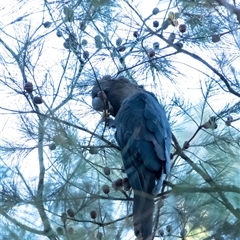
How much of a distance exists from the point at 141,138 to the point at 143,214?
0.44 metres

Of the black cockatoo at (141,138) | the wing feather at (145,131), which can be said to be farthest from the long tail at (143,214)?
the wing feather at (145,131)

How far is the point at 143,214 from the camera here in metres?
1.70

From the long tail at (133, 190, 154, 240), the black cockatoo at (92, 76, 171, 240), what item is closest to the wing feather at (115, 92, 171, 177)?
the black cockatoo at (92, 76, 171, 240)

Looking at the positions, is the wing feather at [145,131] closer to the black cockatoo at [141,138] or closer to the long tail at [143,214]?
the black cockatoo at [141,138]

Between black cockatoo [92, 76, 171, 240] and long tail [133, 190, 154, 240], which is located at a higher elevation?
black cockatoo [92, 76, 171, 240]

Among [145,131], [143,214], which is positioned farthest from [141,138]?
[143,214]

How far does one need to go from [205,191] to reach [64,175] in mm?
432

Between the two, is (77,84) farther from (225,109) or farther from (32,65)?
(225,109)

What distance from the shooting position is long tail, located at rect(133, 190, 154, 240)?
162cm

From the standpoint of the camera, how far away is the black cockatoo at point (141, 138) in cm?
183

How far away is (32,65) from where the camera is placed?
2115 millimetres

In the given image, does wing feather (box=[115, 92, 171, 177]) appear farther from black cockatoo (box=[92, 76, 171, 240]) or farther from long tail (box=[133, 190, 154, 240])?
long tail (box=[133, 190, 154, 240])

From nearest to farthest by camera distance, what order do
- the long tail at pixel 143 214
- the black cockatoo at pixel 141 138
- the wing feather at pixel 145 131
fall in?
the long tail at pixel 143 214 → the black cockatoo at pixel 141 138 → the wing feather at pixel 145 131

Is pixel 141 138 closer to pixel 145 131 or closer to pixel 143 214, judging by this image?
pixel 145 131
